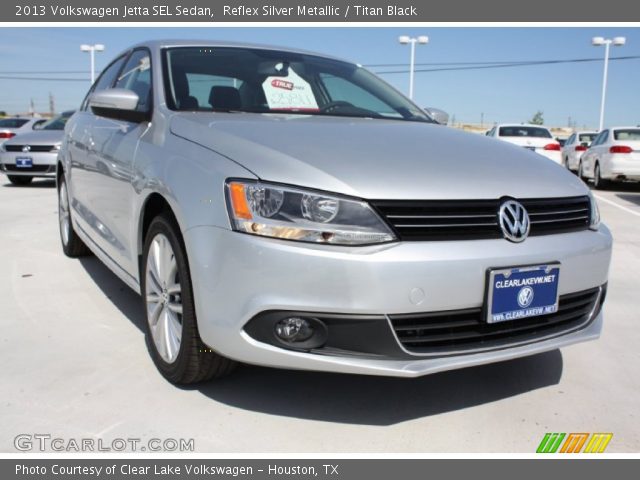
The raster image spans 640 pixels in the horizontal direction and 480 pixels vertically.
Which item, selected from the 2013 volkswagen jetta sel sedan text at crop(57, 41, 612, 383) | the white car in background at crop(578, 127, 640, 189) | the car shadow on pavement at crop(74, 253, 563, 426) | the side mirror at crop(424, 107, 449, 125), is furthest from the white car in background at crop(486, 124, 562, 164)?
the 2013 volkswagen jetta sel sedan text at crop(57, 41, 612, 383)

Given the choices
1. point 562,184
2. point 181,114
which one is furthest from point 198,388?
point 562,184

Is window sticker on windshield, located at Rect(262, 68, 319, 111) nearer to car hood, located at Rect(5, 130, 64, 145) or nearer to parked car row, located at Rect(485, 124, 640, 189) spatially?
parked car row, located at Rect(485, 124, 640, 189)

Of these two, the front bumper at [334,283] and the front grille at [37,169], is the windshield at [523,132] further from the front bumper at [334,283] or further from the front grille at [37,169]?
the front bumper at [334,283]

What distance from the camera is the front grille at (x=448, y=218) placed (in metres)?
2.23

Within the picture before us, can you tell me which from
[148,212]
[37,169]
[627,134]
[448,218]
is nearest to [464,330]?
[448,218]

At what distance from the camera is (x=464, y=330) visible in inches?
93.5

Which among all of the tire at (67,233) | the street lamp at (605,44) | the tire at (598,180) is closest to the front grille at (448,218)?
the tire at (67,233)

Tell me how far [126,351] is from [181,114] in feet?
3.93

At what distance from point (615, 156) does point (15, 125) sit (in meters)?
13.9

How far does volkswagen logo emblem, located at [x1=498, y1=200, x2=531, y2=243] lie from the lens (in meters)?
2.38

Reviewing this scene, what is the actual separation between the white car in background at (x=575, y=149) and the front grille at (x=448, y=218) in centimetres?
1513

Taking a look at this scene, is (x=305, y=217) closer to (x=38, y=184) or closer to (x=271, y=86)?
(x=271, y=86)

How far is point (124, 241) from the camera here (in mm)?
3270
